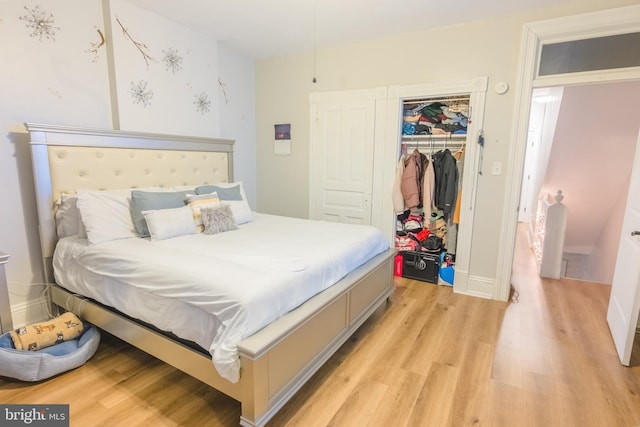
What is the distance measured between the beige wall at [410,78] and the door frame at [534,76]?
6cm

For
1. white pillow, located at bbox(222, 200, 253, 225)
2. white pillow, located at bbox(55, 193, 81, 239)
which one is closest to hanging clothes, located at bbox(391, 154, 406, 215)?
white pillow, located at bbox(222, 200, 253, 225)

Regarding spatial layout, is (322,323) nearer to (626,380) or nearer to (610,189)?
(626,380)

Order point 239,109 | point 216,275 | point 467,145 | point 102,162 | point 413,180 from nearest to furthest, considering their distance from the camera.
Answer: point 216,275
point 102,162
point 467,145
point 413,180
point 239,109

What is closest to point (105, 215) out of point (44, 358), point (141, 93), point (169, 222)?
point (169, 222)

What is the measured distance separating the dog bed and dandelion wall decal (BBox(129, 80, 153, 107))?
1952mm

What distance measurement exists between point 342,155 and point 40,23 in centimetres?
277

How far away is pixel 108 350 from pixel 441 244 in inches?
121

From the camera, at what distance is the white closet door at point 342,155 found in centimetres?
361

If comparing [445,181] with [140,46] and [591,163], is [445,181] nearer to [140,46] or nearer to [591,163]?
[591,163]

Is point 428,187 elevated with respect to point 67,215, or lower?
elevated

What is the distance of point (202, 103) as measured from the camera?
3.46 meters

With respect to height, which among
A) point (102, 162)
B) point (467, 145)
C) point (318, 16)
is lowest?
point (102, 162)

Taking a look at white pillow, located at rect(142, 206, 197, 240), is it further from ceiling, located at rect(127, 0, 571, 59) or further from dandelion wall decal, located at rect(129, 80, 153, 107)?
ceiling, located at rect(127, 0, 571, 59)

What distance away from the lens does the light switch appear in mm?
2979
